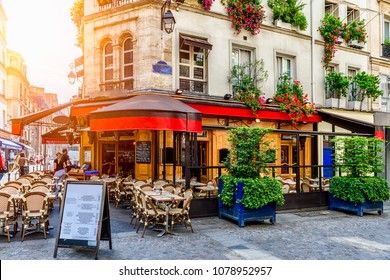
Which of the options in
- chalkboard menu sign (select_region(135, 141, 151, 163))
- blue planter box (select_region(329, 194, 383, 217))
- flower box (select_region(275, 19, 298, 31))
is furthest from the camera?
flower box (select_region(275, 19, 298, 31))

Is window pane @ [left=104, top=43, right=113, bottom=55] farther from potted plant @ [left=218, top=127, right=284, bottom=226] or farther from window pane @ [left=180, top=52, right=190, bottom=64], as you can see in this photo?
potted plant @ [left=218, top=127, right=284, bottom=226]

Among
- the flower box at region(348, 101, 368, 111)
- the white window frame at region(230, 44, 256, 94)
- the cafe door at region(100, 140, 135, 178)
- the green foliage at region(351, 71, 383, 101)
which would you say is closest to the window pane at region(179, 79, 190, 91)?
the white window frame at region(230, 44, 256, 94)

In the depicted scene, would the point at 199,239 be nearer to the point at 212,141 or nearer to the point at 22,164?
the point at 212,141

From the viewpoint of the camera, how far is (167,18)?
11.8 meters

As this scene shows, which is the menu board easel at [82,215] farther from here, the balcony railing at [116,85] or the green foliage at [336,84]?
the green foliage at [336,84]

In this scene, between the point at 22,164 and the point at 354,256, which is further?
the point at 22,164

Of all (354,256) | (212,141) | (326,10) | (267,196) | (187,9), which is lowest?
(354,256)

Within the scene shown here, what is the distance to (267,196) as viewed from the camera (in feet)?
29.0

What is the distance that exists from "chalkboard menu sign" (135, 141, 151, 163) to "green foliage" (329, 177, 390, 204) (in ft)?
21.9

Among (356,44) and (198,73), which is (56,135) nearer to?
(198,73)

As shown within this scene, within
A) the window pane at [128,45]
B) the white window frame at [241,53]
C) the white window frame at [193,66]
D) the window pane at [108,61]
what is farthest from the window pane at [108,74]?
the white window frame at [241,53]

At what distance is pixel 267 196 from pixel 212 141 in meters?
5.44

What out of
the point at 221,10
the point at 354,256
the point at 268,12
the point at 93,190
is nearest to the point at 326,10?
the point at 268,12

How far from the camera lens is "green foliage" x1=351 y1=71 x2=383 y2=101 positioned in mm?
17078
